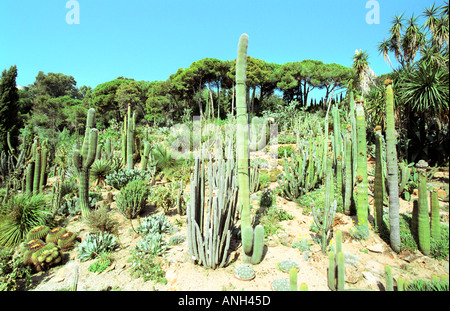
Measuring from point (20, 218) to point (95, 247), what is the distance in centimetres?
219

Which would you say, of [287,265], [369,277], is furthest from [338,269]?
[287,265]

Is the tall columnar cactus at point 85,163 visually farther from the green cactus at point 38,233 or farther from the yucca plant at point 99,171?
the yucca plant at point 99,171

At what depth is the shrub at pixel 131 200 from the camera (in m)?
4.82

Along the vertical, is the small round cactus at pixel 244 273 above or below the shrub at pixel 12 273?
above

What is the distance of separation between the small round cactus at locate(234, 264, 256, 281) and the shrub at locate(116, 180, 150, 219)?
121 inches

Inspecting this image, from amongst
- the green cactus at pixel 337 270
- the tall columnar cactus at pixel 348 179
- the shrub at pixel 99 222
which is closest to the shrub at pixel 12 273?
the shrub at pixel 99 222

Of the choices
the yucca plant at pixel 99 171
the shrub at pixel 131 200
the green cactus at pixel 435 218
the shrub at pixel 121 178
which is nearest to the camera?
the green cactus at pixel 435 218

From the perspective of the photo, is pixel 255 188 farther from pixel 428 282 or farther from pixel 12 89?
pixel 12 89

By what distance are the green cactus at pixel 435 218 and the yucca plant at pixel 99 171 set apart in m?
7.95

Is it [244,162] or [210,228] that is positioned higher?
[244,162]

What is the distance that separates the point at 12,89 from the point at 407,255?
56.9 ft

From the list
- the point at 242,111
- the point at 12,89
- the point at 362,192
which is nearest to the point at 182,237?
the point at 242,111

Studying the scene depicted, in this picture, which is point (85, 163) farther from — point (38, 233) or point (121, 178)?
point (38, 233)

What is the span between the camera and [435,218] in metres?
2.32
